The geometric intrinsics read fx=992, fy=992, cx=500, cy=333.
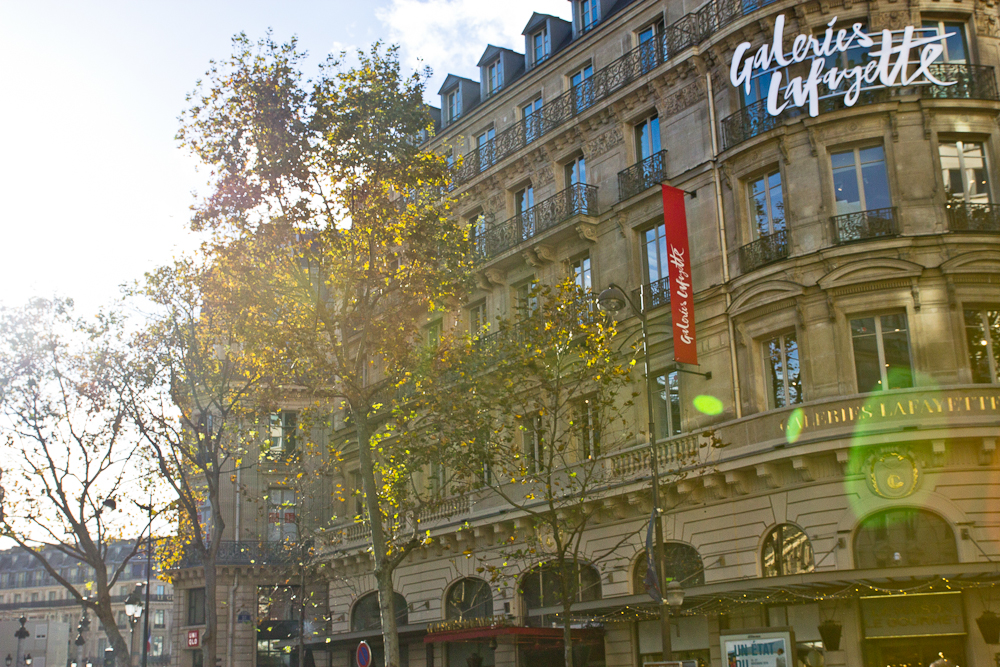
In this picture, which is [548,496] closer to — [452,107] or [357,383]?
[357,383]

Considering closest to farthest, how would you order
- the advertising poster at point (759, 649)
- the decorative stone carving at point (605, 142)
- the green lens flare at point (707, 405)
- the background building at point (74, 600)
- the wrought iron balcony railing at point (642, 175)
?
the advertising poster at point (759, 649) < the green lens flare at point (707, 405) < the wrought iron balcony railing at point (642, 175) < the decorative stone carving at point (605, 142) < the background building at point (74, 600)

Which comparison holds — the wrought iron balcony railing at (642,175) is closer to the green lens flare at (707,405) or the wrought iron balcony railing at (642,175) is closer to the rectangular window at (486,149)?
the green lens flare at (707,405)

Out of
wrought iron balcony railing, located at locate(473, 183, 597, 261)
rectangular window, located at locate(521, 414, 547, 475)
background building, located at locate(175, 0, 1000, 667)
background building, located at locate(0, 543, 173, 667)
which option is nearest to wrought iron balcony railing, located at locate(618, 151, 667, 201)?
background building, located at locate(175, 0, 1000, 667)

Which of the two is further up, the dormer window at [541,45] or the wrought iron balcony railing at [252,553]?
the dormer window at [541,45]

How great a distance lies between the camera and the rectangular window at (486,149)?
33.9 metres

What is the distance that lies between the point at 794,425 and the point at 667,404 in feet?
15.5

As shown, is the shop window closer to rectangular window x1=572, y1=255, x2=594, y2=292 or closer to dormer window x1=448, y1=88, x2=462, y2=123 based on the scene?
rectangular window x1=572, y1=255, x2=594, y2=292

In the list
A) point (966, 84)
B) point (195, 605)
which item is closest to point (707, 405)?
point (966, 84)

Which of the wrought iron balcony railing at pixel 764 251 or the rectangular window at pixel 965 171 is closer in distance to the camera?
the rectangular window at pixel 965 171

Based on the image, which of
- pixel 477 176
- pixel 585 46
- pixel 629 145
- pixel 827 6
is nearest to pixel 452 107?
pixel 477 176

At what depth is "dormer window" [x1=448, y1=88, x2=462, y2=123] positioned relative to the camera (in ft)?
123

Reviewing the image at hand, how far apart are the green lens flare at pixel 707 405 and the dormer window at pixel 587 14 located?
13.3m

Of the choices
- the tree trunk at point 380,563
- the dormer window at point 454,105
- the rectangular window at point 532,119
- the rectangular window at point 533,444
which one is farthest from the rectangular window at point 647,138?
the tree trunk at point 380,563

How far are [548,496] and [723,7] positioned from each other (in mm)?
13653
